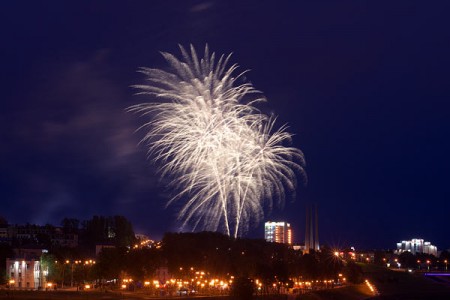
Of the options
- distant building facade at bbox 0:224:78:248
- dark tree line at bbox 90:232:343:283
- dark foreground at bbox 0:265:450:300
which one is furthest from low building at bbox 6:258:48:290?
distant building facade at bbox 0:224:78:248

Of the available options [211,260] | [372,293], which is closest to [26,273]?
[211,260]

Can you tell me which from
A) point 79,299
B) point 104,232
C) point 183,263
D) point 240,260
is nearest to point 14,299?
point 79,299

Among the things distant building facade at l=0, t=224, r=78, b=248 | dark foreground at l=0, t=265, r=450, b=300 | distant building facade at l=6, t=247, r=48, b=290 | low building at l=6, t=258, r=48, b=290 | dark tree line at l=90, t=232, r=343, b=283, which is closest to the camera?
dark foreground at l=0, t=265, r=450, b=300

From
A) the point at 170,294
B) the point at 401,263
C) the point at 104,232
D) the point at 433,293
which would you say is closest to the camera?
the point at 170,294

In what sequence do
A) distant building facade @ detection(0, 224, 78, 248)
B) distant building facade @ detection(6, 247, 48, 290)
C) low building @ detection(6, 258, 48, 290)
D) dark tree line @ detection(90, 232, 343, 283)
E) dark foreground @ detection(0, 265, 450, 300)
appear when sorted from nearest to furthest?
1. dark foreground @ detection(0, 265, 450, 300)
2. dark tree line @ detection(90, 232, 343, 283)
3. distant building facade @ detection(6, 247, 48, 290)
4. low building @ detection(6, 258, 48, 290)
5. distant building facade @ detection(0, 224, 78, 248)

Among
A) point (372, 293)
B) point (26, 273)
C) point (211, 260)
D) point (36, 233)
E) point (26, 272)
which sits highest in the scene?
point (36, 233)

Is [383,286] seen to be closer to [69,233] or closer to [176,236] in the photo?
[176,236]

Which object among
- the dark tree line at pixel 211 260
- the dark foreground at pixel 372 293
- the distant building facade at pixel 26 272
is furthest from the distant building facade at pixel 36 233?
the dark foreground at pixel 372 293

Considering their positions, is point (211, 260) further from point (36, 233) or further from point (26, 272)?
point (36, 233)

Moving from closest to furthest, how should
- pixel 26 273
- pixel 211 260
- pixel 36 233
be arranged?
pixel 26 273
pixel 211 260
pixel 36 233

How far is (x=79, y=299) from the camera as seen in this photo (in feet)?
165

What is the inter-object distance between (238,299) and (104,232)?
227ft

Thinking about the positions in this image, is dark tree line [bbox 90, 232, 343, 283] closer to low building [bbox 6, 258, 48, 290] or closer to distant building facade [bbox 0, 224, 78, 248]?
low building [bbox 6, 258, 48, 290]

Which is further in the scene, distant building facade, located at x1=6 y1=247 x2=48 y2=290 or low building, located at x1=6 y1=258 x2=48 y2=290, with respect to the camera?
low building, located at x1=6 y1=258 x2=48 y2=290
